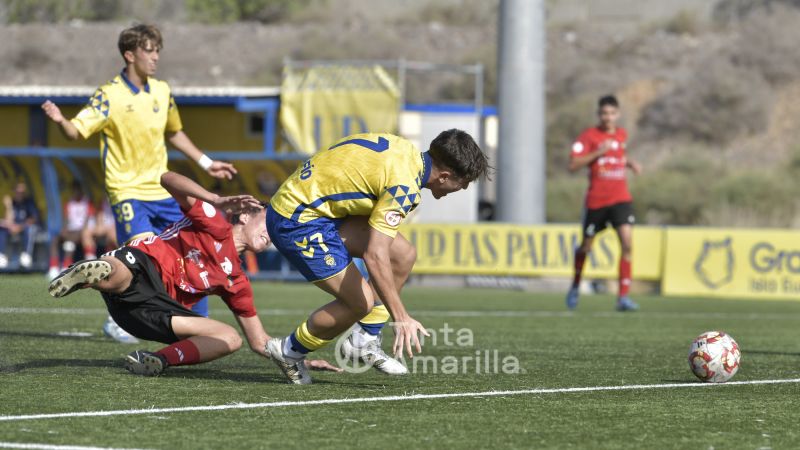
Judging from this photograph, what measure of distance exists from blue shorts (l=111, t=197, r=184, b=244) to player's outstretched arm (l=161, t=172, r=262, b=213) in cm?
173

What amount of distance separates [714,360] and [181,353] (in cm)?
283

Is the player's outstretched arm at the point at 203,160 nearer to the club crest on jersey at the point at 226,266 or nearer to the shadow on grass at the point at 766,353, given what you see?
the club crest on jersey at the point at 226,266

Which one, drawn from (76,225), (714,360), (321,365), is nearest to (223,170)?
(321,365)

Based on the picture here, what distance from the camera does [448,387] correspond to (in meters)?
6.62

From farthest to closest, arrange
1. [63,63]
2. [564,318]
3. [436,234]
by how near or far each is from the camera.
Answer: [63,63], [436,234], [564,318]

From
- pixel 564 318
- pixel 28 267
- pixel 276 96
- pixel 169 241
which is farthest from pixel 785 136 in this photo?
pixel 169 241

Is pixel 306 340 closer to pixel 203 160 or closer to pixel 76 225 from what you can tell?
pixel 203 160

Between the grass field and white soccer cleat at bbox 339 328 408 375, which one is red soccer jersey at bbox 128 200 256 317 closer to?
the grass field

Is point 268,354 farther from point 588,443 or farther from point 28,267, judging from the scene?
point 28,267

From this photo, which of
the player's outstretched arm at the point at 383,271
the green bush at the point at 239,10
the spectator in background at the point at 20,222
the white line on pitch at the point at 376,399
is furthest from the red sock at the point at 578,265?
Answer: the green bush at the point at 239,10

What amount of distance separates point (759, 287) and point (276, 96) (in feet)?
33.1

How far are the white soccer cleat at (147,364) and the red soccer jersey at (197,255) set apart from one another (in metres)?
0.44

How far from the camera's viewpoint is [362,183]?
20.7 feet

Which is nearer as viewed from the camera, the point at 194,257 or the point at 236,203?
the point at 236,203
